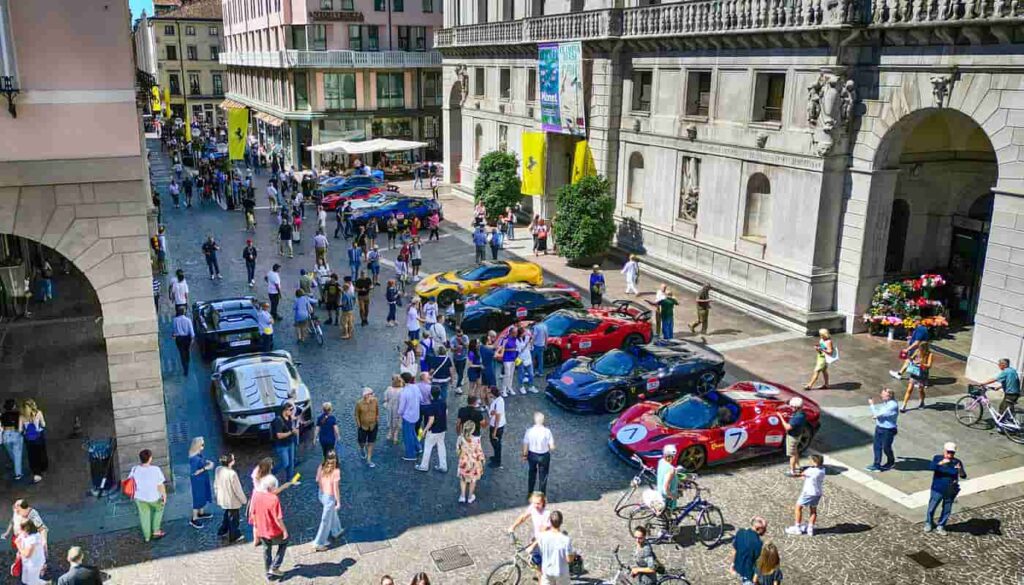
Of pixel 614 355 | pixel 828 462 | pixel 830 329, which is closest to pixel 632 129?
pixel 830 329

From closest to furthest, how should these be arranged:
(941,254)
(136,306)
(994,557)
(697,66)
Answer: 1. (994,557)
2. (136,306)
3. (941,254)
4. (697,66)

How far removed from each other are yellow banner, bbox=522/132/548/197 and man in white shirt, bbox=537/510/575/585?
25.8 metres

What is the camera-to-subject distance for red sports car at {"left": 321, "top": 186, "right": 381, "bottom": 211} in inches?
1651

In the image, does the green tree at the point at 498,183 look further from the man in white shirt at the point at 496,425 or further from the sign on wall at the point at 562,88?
the man in white shirt at the point at 496,425

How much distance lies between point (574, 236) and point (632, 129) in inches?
191

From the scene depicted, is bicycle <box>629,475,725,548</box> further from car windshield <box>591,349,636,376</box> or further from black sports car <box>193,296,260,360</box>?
black sports car <box>193,296,260,360</box>

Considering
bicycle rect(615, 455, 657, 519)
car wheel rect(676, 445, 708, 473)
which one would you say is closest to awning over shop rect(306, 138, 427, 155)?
bicycle rect(615, 455, 657, 519)

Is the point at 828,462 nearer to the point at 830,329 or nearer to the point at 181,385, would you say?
the point at 830,329

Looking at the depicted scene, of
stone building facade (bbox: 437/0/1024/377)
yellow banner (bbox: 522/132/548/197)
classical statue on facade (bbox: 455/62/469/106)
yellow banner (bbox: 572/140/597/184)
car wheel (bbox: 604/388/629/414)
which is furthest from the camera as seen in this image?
classical statue on facade (bbox: 455/62/469/106)

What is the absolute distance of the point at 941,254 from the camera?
24953mm

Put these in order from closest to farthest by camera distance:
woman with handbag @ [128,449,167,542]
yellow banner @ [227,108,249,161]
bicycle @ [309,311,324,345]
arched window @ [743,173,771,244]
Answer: woman with handbag @ [128,449,167,542] → bicycle @ [309,311,324,345] → arched window @ [743,173,771,244] → yellow banner @ [227,108,249,161]

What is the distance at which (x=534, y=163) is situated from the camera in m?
35.4

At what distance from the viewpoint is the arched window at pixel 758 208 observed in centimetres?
2539

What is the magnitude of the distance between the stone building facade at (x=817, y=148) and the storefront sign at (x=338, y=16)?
27.0 m
